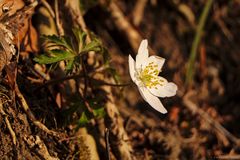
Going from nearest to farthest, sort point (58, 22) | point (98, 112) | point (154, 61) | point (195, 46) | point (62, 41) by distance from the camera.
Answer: point (62, 41)
point (98, 112)
point (154, 61)
point (58, 22)
point (195, 46)

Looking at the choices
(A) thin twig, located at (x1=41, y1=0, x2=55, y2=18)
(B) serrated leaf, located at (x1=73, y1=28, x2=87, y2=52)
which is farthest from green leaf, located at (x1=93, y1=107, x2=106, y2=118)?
(A) thin twig, located at (x1=41, y1=0, x2=55, y2=18)

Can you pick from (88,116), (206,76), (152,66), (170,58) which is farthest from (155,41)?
(88,116)

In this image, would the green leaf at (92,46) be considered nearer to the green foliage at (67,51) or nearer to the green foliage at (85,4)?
the green foliage at (67,51)

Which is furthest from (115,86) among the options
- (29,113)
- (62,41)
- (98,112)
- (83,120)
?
(29,113)

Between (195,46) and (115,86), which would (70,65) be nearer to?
(115,86)

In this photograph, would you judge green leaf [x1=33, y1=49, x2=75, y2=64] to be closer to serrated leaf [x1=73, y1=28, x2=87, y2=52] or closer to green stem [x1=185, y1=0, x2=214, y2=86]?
serrated leaf [x1=73, y1=28, x2=87, y2=52]

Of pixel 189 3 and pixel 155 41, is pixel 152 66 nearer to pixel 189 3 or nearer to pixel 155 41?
pixel 155 41

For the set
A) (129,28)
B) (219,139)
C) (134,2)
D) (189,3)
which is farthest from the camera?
(189,3)

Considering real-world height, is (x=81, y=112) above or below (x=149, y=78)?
below
